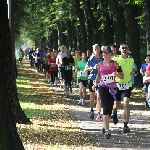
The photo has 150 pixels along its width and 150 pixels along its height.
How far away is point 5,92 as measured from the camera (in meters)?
11.6

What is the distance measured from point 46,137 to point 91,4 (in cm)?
3021

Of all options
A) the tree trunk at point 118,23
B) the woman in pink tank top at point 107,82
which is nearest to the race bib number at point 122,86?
the woman in pink tank top at point 107,82

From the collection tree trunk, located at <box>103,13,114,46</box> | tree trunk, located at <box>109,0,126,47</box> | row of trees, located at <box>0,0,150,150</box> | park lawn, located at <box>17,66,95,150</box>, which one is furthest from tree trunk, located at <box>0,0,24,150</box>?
tree trunk, located at <box>103,13,114,46</box>

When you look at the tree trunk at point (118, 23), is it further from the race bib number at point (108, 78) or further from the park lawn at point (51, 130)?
the race bib number at point (108, 78)

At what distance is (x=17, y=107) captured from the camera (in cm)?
1360

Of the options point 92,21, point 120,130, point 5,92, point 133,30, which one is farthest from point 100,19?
point 5,92

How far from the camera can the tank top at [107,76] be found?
12.0 m

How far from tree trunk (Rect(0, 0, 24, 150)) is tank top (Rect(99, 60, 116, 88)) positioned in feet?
6.85

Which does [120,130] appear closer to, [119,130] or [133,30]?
[119,130]

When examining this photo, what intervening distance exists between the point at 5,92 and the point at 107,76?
2.35 m

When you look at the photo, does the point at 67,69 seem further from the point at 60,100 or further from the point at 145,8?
the point at 145,8

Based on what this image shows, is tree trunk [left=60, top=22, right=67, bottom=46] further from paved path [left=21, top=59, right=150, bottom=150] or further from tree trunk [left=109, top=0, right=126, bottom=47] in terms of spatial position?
paved path [left=21, top=59, right=150, bottom=150]

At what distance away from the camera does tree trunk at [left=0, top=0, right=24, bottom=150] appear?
25.1 feet

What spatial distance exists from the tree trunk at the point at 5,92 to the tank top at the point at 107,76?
209 centimetres
